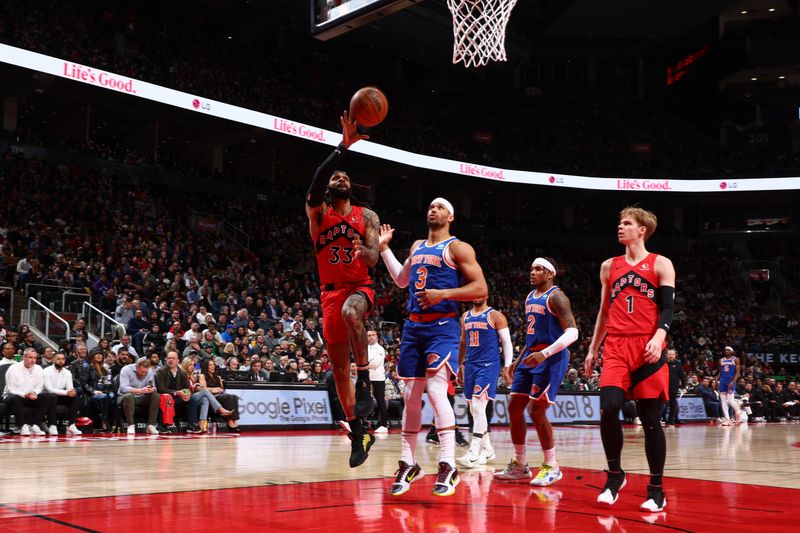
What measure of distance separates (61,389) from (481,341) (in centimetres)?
748

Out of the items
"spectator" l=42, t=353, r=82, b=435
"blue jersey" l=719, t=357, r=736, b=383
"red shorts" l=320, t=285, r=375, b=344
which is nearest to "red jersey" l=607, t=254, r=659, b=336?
"red shorts" l=320, t=285, r=375, b=344

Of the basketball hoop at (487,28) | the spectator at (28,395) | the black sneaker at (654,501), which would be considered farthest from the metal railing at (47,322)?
the black sneaker at (654,501)

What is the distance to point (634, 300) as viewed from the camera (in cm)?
611

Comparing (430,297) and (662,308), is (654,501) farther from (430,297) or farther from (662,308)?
(430,297)

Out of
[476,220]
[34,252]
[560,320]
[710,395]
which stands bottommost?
[710,395]

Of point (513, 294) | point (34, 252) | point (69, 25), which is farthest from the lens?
point (513, 294)

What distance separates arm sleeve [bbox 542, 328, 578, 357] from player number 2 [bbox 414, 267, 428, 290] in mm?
1606

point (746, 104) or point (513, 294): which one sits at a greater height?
point (746, 104)

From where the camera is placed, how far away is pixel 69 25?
2548cm

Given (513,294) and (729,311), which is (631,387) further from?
(729,311)

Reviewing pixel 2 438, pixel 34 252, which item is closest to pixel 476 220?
pixel 34 252

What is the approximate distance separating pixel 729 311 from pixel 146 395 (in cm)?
3006

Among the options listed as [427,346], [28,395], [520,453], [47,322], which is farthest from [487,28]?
[47,322]

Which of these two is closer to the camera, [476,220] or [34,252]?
[34,252]
